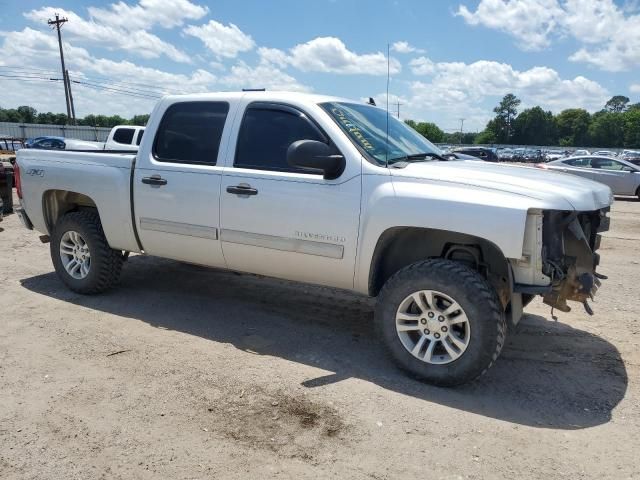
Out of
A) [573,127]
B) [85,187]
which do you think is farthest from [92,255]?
[573,127]

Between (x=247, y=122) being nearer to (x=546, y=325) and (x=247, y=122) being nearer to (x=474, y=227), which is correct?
(x=474, y=227)

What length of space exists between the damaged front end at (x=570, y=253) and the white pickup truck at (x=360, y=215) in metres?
0.01

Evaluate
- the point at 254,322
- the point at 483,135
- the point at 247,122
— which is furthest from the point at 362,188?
the point at 483,135

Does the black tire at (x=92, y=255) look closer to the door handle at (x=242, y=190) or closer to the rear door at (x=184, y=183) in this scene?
the rear door at (x=184, y=183)

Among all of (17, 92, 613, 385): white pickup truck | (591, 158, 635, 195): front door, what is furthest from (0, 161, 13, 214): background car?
(591, 158, 635, 195): front door

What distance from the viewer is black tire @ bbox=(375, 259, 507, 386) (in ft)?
12.0

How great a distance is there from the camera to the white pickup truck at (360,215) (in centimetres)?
369

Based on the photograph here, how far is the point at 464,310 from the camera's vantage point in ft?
12.2

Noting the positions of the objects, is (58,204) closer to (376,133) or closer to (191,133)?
(191,133)

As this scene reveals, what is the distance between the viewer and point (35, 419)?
3391 millimetres

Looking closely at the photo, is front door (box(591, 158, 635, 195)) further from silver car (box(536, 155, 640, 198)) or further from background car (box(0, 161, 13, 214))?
background car (box(0, 161, 13, 214))

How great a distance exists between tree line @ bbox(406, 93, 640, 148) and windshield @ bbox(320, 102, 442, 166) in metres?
113

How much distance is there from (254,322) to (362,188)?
185 centimetres

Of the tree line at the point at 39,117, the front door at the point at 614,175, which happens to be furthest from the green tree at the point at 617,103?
the front door at the point at 614,175
